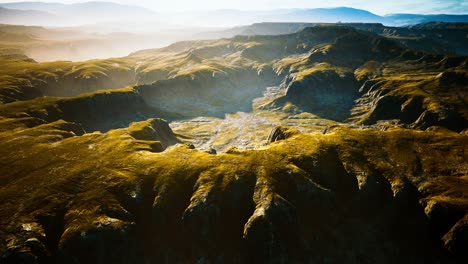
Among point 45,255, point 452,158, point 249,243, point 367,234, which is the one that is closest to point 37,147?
point 45,255

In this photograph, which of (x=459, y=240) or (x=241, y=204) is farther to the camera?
(x=241, y=204)

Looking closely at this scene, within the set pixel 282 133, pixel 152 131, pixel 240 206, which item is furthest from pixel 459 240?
pixel 152 131

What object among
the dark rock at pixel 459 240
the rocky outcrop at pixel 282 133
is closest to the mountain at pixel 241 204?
the dark rock at pixel 459 240

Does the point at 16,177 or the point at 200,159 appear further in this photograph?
the point at 200,159

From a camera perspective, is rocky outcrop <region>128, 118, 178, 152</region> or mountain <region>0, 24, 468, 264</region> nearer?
mountain <region>0, 24, 468, 264</region>

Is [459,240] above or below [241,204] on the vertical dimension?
below

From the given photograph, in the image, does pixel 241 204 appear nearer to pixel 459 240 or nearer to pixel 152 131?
pixel 459 240

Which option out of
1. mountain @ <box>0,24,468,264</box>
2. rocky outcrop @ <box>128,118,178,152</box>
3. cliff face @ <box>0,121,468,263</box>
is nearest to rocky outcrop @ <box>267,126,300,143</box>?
mountain @ <box>0,24,468,264</box>

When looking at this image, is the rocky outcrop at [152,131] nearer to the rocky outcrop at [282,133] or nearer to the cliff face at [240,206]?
the cliff face at [240,206]

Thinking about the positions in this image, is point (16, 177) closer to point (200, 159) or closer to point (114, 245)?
point (114, 245)

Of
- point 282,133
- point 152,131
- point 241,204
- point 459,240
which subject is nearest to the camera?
point 459,240

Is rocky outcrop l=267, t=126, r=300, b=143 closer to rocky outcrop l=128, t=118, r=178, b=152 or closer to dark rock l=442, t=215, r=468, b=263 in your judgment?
rocky outcrop l=128, t=118, r=178, b=152
